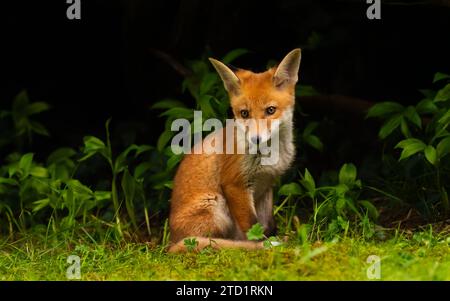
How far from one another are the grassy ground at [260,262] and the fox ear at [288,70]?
1.14 metres

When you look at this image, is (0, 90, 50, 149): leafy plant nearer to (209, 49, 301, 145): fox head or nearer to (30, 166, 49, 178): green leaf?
(30, 166, 49, 178): green leaf


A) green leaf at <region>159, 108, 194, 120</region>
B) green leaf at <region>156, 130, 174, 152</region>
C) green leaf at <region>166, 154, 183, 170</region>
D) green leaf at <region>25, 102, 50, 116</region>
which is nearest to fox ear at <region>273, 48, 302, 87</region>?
green leaf at <region>159, 108, 194, 120</region>

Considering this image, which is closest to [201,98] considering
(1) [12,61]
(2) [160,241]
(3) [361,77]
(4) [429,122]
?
(2) [160,241]

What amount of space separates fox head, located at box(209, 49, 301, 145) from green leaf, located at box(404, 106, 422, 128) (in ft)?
3.41

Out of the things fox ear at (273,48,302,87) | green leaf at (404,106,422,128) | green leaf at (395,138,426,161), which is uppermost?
fox ear at (273,48,302,87)

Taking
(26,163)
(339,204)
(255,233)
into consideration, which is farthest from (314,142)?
(26,163)

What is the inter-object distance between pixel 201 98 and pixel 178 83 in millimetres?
1572

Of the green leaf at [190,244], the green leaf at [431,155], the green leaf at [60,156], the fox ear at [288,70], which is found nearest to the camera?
the green leaf at [190,244]

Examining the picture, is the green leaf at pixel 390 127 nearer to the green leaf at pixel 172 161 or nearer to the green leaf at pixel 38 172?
the green leaf at pixel 172 161

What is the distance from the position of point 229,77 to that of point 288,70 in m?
0.41

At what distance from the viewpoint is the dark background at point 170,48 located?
25.3 feet

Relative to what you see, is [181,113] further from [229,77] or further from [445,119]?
[445,119]

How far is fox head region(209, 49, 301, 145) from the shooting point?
5309 mm

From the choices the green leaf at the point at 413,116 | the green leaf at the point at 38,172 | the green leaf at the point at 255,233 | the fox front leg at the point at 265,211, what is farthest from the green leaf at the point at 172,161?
the green leaf at the point at 413,116
